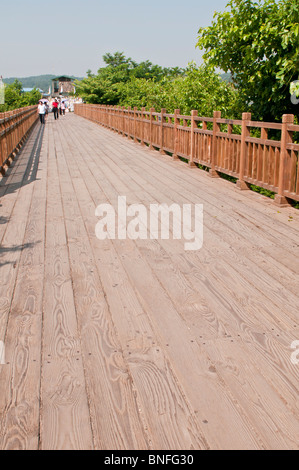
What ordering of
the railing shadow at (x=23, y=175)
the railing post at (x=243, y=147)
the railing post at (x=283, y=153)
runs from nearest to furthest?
the railing post at (x=283, y=153) → the railing post at (x=243, y=147) → the railing shadow at (x=23, y=175)

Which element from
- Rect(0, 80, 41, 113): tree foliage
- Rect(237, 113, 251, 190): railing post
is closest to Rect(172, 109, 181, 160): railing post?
Rect(237, 113, 251, 190): railing post

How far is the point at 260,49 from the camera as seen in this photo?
11109 mm

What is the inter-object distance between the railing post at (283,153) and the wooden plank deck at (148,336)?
422mm

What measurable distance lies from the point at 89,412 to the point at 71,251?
282 cm

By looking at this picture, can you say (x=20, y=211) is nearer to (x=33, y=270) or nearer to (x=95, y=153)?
(x=33, y=270)

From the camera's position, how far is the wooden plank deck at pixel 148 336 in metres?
2.41

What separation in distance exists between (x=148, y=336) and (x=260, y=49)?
9.47m

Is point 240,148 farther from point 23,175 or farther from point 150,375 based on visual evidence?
point 150,375

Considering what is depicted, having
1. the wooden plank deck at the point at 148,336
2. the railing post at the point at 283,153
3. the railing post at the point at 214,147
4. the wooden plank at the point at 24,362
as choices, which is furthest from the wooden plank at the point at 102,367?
the railing post at the point at 214,147

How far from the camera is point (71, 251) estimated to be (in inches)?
205

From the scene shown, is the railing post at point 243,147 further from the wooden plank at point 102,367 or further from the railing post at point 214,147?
the wooden plank at point 102,367

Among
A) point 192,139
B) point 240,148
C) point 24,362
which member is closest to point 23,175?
point 192,139

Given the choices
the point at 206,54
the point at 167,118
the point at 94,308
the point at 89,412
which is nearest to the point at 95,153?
the point at 167,118

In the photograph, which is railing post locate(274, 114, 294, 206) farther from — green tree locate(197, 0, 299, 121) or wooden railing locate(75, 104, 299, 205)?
green tree locate(197, 0, 299, 121)
